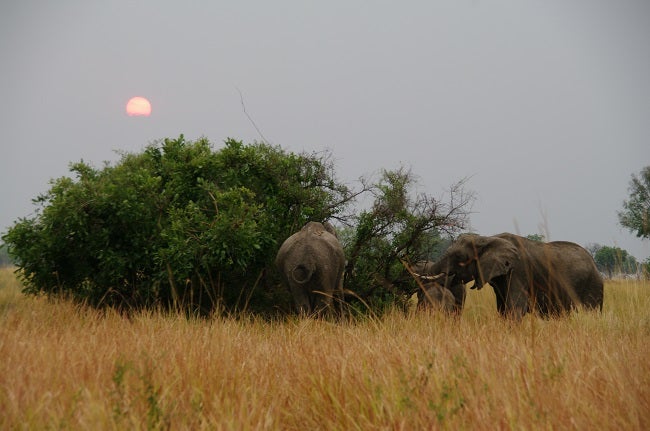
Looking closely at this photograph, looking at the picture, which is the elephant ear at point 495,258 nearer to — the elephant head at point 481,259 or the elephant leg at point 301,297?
the elephant head at point 481,259

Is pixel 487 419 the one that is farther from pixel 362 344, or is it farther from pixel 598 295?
pixel 598 295

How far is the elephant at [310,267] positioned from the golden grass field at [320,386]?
10.7 ft

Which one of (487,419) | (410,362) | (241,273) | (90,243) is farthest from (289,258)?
(487,419)

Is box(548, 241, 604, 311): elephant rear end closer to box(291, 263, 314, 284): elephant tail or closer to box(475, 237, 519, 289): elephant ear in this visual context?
box(475, 237, 519, 289): elephant ear

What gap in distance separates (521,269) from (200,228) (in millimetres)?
5974

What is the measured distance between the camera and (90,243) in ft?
33.6

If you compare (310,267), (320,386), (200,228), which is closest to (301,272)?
(310,267)

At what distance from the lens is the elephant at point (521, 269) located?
9602 mm

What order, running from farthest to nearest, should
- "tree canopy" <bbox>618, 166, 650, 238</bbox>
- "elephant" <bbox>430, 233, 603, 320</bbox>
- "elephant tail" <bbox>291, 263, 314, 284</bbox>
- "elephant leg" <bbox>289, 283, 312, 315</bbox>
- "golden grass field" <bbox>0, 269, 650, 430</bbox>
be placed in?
1. "tree canopy" <bbox>618, 166, 650, 238</bbox>
2. "elephant" <bbox>430, 233, 603, 320</bbox>
3. "elephant leg" <bbox>289, 283, 312, 315</bbox>
4. "elephant tail" <bbox>291, 263, 314, 284</bbox>
5. "golden grass field" <bbox>0, 269, 650, 430</bbox>

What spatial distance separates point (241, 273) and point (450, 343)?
21.8 feet

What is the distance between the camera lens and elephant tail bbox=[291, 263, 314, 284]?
8.85 m

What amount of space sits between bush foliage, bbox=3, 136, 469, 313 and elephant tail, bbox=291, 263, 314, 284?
3.78ft

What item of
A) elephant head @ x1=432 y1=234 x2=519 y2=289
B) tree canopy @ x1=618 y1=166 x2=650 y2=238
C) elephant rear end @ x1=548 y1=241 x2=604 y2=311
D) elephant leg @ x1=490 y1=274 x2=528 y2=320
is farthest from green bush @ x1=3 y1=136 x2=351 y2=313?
tree canopy @ x1=618 y1=166 x2=650 y2=238

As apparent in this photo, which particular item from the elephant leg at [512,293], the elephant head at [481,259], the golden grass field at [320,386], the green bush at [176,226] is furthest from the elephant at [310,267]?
the golden grass field at [320,386]
